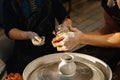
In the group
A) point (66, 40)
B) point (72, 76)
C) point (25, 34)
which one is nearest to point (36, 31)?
point (25, 34)

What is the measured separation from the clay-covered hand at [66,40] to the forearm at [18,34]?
0.31 m

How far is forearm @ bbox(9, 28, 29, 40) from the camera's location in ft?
5.21

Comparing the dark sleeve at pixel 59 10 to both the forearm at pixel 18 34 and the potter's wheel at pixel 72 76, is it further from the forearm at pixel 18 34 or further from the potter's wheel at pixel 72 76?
the potter's wheel at pixel 72 76

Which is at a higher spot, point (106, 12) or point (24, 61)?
point (106, 12)

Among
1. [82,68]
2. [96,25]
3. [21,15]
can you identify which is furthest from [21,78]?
[96,25]

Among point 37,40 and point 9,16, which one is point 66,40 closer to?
point 37,40

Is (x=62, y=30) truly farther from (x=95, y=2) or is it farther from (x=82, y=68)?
(x=95, y=2)

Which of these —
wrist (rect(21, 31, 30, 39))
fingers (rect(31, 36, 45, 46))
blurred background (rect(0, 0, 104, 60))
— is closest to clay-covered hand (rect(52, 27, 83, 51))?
fingers (rect(31, 36, 45, 46))

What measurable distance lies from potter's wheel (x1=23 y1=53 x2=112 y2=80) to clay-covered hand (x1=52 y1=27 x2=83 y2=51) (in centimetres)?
5

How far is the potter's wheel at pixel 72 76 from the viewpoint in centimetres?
116

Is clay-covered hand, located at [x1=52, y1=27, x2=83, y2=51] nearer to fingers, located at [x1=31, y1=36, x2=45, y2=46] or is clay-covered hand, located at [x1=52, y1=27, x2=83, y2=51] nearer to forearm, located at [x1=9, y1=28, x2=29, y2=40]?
fingers, located at [x1=31, y1=36, x2=45, y2=46]

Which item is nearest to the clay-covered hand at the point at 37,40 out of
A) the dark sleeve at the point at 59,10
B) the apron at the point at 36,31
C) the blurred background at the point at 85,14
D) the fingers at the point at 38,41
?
the fingers at the point at 38,41

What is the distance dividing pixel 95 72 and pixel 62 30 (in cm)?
33

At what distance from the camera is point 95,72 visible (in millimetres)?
1216
